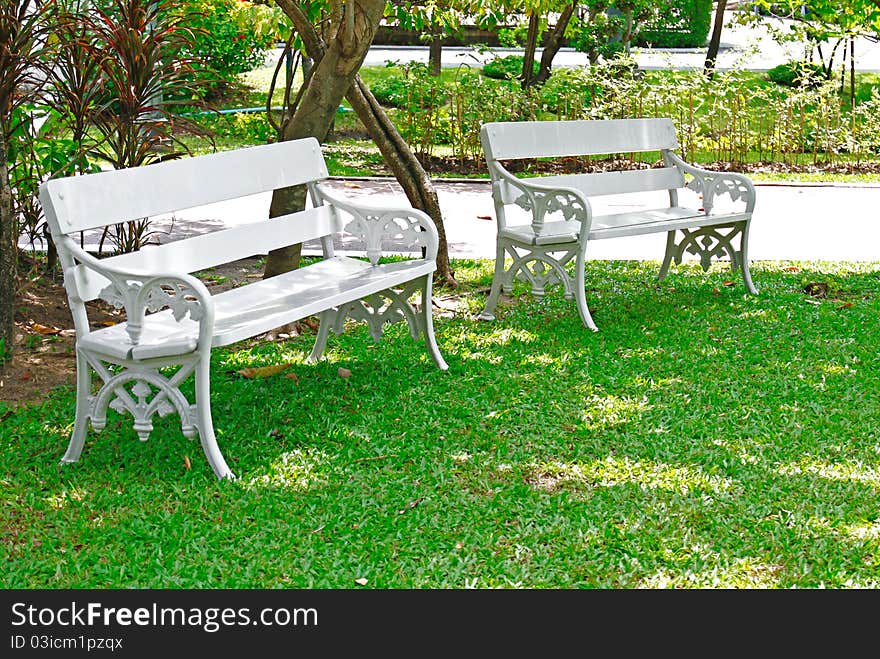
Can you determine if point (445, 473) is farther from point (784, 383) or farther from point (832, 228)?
point (832, 228)

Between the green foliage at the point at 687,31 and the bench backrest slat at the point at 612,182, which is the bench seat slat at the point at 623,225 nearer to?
the bench backrest slat at the point at 612,182

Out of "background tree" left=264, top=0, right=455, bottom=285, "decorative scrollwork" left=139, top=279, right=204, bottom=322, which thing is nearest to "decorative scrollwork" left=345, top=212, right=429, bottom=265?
"background tree" left=264, top=0, right=455, bottom=285

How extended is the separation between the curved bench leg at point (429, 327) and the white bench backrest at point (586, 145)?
44.7 inches

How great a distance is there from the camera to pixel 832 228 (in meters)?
9.17

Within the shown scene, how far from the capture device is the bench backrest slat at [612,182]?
20.5 feet

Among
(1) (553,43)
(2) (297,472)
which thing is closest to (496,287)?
(2) (297,472)

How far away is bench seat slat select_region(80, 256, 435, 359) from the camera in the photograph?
3.91m

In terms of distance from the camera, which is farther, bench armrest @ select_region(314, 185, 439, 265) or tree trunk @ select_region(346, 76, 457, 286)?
tree trunk @ select_region(346, 76, 457, 286)

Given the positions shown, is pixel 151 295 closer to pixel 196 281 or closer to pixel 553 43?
pixel 196 281

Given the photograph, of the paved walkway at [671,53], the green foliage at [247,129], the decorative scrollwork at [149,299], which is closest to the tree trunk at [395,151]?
the decorative scrollwork at [149,299]

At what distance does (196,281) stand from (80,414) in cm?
77

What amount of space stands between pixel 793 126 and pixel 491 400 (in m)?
9.33

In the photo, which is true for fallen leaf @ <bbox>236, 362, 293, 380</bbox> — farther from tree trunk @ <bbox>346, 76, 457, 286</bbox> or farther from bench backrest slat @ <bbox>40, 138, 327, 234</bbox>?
tree trunk @ <bbox>346, 76, 457, 286</bbox>

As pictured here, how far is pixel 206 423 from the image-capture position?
12.9 feet
